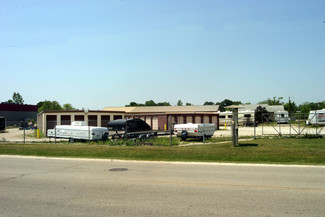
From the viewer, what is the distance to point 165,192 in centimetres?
788

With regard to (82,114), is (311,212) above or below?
below

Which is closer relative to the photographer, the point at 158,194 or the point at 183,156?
the point at 158,194

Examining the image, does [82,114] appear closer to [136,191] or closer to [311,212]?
[136,191]

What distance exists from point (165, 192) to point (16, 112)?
79.9m

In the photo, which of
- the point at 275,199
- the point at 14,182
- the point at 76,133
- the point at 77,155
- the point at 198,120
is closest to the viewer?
the point at 275,199

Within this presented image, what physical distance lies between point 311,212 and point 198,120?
1552 inches

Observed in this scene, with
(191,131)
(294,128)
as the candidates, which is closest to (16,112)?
(191,131)

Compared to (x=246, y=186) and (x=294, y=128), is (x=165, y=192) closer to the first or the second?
(x=246, y=186)

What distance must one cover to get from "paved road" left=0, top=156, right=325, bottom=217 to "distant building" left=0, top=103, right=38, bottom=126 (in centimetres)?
7055

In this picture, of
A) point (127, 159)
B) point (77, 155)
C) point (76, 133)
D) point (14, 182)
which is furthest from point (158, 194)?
point (76, 133)

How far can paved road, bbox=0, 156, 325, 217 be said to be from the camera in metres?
6.26

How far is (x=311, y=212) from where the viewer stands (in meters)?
5.97

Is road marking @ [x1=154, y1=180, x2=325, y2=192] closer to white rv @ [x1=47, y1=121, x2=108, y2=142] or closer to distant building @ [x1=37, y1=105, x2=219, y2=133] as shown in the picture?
white rv @ [x1=47, y1=121, x2=108, y2=142]

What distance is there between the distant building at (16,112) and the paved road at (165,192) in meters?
70.5
